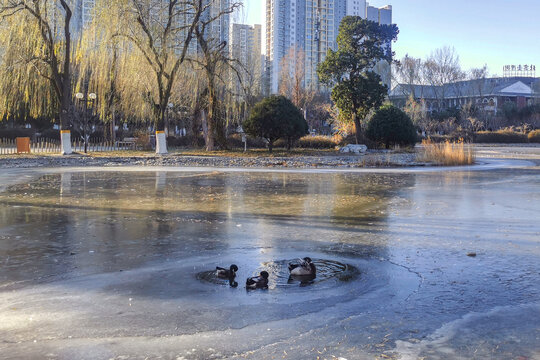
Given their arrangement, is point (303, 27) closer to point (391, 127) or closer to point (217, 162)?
point (391, 127)

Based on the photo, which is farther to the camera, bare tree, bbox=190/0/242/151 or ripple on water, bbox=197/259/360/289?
bare tree, bbox=190/0/242/151

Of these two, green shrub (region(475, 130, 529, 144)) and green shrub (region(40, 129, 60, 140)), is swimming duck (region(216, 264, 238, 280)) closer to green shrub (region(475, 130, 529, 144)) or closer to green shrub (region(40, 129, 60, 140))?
green shrub (region(40, 129, 60, 140))

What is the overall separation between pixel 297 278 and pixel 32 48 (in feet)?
91.9

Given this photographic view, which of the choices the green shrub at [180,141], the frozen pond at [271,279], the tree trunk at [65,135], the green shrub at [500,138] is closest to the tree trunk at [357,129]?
the green shrub at [180,141]

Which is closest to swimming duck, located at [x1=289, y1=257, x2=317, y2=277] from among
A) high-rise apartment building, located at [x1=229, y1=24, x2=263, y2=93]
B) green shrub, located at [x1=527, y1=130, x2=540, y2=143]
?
high-rise apartment building, located at [x1=229, y1=24, x2=263, y2=93]

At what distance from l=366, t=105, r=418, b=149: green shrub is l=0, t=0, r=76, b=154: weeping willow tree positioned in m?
17.0

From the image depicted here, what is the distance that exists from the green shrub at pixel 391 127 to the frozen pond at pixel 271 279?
68.6ft

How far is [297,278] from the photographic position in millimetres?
5551

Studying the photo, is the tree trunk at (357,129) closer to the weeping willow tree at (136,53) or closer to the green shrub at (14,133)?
the weeping willow tree at (136,53)

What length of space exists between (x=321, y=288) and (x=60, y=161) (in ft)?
74.4

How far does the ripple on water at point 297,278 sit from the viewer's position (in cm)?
545

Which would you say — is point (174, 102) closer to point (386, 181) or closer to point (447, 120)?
point (386, 181)

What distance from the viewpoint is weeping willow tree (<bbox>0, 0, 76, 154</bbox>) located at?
28.2 meters

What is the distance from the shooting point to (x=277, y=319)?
4.39 meters
